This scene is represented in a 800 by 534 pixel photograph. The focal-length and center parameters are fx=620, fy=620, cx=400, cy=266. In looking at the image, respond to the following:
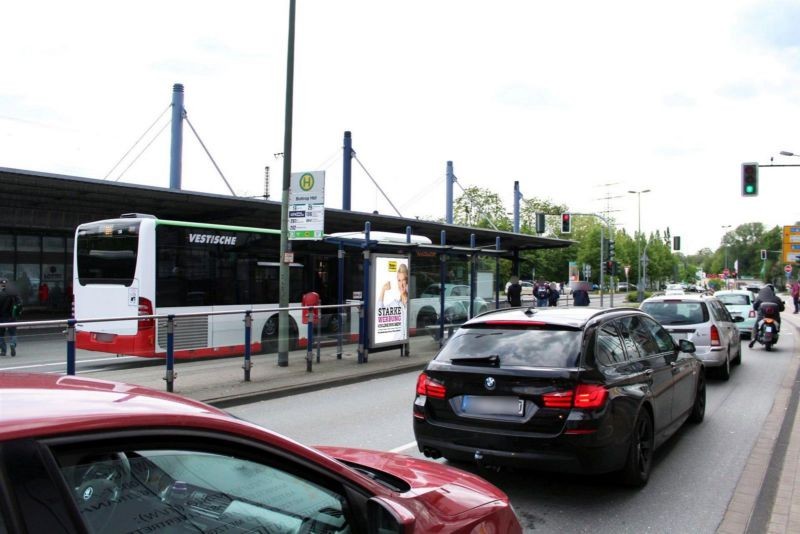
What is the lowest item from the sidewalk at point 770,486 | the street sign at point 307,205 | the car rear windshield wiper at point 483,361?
the sidewalk at point 770,486

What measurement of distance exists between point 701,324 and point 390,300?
6.18m

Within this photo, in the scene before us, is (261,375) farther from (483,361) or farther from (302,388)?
(483,361)

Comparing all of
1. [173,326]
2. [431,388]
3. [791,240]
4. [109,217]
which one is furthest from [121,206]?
[791,240]

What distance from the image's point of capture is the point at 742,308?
1986 centimetres

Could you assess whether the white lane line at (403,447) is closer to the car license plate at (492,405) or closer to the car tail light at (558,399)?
the car license plate at (492,405)

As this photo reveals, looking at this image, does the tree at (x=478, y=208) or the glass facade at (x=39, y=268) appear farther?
the tree at (x=478, y=208)

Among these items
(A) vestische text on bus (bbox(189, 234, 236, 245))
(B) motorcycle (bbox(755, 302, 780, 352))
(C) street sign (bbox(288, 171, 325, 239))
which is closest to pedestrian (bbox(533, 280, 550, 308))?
(B) motorcycle (bbox(755, 302, 780, 352))

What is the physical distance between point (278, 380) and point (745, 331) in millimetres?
15215

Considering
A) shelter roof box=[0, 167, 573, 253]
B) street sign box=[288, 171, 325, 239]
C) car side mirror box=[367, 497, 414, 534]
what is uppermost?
shelter roof box=[0, 167, 573, 253]

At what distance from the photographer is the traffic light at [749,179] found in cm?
2261

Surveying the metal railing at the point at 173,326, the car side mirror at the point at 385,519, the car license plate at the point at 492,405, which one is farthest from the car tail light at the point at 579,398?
the metal railing at the point at 173,326

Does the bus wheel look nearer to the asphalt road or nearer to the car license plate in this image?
the asphalt road

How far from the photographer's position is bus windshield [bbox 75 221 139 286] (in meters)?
13.4

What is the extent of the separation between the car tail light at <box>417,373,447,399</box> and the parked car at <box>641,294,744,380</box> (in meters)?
7.25
